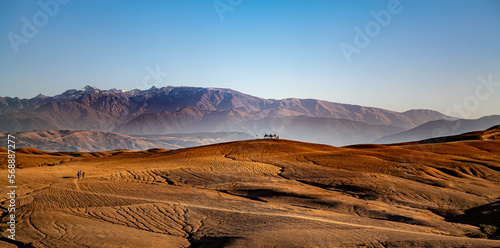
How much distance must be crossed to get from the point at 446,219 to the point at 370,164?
13.6 metres

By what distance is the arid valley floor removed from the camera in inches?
410

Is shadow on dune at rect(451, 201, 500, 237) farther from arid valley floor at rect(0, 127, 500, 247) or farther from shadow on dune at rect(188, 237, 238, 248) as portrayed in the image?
shadow on dune at rect(188, 237, 238, 248)

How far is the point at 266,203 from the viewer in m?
16.8

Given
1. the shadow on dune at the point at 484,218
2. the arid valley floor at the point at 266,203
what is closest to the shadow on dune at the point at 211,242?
→ the arid valley floor at the point at 266,203

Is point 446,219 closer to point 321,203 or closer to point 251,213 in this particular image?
point 321,203

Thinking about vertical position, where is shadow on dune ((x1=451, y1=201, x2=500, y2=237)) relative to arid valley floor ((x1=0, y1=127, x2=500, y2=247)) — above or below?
below

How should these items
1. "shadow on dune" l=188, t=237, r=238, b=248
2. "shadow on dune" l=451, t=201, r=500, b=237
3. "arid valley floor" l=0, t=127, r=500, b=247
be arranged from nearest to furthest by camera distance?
1. "shadow on dune" l=188, t=237, r=238, b=248
2. "arid valley floor" l=0, t=127, r=500, b=247
3. "shadow on dune" l=451, t=201, r=500, b=237

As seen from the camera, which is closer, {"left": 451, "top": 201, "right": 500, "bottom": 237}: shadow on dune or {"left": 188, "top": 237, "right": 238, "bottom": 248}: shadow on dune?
{"left": 188, "top": 237, "right": 238, "bottom": 248}: shadow on dune

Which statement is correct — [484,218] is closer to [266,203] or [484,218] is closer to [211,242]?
[266,203]

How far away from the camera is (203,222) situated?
1270cm

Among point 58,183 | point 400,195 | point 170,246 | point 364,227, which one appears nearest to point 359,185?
point 400,195

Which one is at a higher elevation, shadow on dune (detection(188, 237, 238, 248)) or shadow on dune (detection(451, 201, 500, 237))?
shadow on dune (detection(188, 237, 238, 248))

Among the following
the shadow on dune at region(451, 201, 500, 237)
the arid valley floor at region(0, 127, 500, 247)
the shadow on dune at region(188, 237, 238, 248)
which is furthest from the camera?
the shadow on dune at region(451, 201, 500, 237)

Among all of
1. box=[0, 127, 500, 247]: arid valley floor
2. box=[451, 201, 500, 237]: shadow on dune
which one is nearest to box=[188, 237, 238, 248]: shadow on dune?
box=[0, 127, 500, 247]: arid valley floor
